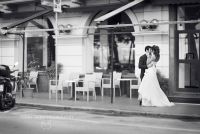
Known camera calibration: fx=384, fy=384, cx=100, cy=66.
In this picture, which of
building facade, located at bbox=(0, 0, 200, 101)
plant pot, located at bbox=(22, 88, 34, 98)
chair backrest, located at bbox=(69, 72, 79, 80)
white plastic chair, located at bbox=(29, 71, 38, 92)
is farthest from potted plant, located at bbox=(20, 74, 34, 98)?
building facade, located at bbox=(0, 0, 200, 101)

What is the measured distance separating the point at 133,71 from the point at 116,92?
3.77 feet

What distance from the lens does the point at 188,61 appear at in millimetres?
14562

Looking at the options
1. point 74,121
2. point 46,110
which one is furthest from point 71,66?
point 74,121

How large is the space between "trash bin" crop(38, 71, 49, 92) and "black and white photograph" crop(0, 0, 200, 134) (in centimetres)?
5

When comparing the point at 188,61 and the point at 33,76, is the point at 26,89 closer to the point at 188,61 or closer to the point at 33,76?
the point at 33,76

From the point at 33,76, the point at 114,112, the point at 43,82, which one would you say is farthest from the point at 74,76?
the point at 114,112

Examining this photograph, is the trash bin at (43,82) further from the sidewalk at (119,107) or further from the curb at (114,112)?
the curb at (114,112)

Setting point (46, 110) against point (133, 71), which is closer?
point (46, 110)

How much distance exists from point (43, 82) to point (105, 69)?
10.1ft

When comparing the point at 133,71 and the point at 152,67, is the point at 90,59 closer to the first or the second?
the point at 133,71

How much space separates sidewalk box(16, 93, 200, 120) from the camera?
11.2 meters

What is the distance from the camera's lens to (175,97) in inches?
556

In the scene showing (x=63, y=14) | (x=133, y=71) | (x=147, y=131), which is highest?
(x=63, y=14)

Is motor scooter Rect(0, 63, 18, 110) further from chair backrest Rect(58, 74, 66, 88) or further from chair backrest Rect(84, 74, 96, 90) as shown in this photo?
Answer: chair backrest Rect(58, 74, 66, 88)
